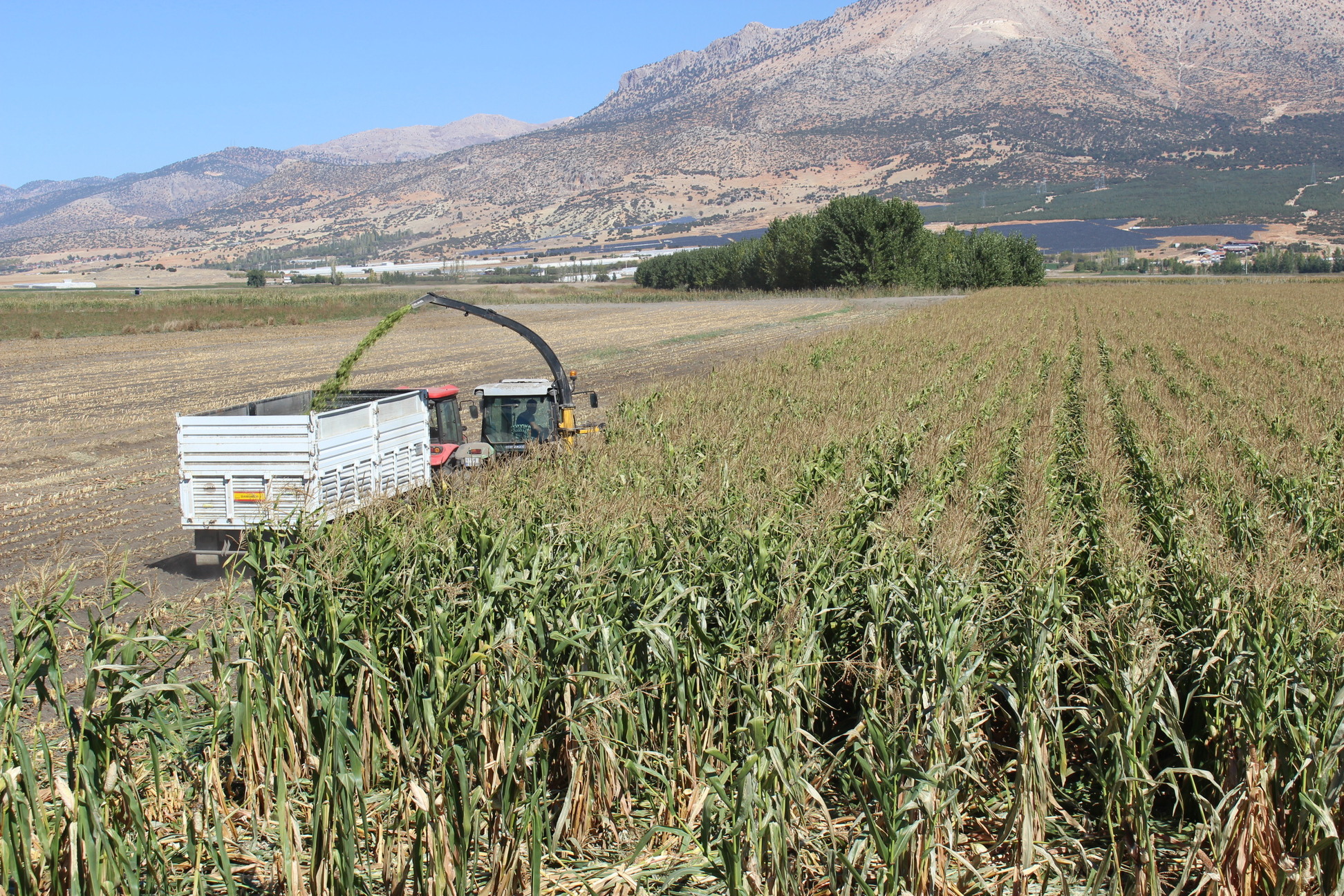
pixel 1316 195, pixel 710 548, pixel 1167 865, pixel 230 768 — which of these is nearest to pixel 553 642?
pixel 710 548

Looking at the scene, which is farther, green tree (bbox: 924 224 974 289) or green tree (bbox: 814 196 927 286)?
green tree (bbox: 924 224 974 289)

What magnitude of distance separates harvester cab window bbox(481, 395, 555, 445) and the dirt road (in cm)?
417

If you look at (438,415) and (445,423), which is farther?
(445,423)

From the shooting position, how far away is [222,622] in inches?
199

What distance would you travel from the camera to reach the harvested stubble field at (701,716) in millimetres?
3957

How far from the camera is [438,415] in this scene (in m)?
13.4

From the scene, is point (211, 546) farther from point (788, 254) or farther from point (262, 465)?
point (788, 254)

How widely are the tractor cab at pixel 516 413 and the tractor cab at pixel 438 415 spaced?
47 cm

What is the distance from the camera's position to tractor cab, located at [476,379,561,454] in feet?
44.3

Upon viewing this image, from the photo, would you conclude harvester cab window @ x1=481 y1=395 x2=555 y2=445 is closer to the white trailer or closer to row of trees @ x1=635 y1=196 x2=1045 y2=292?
the white trailer

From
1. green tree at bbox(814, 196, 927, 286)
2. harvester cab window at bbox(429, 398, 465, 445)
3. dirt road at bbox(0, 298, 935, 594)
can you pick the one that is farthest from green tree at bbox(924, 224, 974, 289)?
harvester cab window at bbox(429, 398, 465, 445)

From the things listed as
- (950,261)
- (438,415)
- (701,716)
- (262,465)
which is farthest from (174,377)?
(950,261)

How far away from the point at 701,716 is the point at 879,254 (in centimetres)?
7540

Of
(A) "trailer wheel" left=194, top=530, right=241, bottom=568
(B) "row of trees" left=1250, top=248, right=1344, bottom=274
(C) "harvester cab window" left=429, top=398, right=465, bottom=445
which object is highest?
(B) "row of trees" left=1250, top=248, right=1344, bottom=274
